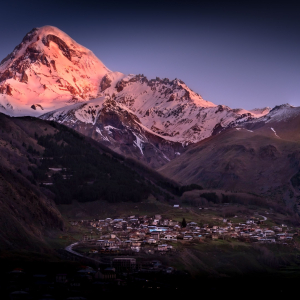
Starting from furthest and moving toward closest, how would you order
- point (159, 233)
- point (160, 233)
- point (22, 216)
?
point (160, 233) < point (159, 233) < point (22, 216)

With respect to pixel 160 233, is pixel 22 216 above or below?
below

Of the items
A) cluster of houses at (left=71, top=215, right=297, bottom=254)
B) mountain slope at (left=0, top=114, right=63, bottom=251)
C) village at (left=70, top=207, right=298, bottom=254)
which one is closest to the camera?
mountain slope at (left=0, top=114, right=63, bottom=251)

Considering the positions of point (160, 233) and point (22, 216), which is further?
point (160, 233)

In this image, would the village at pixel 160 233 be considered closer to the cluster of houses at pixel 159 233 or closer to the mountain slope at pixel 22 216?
the cluster of houses at pixel 159 233

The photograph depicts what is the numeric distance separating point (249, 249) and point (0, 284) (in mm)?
57020

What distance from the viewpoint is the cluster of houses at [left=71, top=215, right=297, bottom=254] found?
130 m

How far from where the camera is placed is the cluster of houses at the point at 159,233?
130500 millimetres

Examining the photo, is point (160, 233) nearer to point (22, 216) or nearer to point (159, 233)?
point (159, 233)

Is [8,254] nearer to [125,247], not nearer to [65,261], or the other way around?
[65,261]

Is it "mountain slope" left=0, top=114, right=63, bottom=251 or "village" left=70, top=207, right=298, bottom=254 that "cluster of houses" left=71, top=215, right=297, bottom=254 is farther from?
"mountain slope" left=0, top=114, right=63, bottom=251

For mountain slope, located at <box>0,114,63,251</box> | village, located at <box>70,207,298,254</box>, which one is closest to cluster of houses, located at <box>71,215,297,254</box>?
village, located at <box>70,207,298,254</box>

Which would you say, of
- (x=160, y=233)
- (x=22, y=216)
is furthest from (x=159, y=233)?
(x=22, y=216)

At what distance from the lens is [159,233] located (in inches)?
5812

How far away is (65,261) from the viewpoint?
4284 inches
